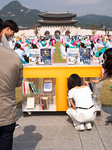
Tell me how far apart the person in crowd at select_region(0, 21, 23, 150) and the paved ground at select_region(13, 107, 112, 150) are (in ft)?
3.83

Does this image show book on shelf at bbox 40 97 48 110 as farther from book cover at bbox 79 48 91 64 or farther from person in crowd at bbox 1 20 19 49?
person in crowd at bbox 1 20 19 49

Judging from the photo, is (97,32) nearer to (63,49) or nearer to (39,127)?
(63,49)

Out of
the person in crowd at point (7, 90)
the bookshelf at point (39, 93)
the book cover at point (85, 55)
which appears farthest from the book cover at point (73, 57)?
the person in crowd at point (7, 90)

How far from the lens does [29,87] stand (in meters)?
3.99

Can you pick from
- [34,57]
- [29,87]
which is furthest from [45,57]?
[29,87]

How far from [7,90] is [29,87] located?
2258mm

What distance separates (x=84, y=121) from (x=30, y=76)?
4.70ft

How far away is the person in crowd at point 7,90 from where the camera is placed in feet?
5.51

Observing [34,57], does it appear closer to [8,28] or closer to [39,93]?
[39,93]

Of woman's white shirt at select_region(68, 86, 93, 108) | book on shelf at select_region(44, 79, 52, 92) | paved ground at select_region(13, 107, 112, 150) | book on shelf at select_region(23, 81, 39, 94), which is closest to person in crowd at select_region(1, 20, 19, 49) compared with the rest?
book on shelf at select_region(23, 81, 39, 94)

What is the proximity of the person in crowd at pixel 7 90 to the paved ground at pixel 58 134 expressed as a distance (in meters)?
1.17

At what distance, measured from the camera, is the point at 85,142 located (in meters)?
3.00

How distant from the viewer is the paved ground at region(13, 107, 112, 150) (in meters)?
2.91

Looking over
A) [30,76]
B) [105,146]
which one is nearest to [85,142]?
[105,146]
